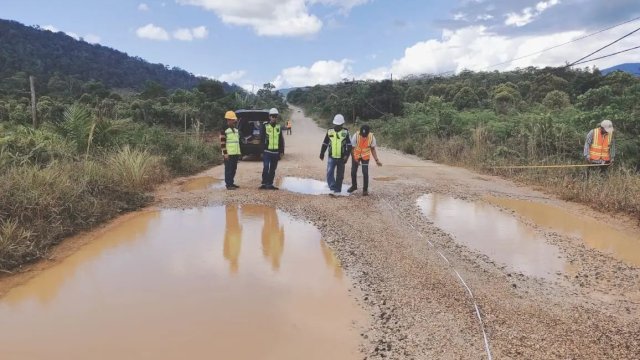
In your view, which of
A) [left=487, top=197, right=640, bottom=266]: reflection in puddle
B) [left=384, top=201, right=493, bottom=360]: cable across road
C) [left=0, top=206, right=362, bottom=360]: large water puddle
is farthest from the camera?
[left=487, top=197, right=640, bottom=266]: reflection in puddle

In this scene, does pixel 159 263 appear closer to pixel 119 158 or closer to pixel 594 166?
pixel 119 158

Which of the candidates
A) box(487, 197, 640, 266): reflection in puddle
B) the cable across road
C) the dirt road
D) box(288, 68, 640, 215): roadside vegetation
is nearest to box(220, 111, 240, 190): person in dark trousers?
the dirt road

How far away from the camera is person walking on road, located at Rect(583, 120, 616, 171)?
980 cm

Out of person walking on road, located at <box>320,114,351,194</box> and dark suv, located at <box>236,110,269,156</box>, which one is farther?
dark suv, located at <box>236,110,269,156</box>

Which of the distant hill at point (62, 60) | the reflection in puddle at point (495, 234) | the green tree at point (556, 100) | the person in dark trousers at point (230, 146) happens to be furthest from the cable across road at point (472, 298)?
the distant hill at point (62, 60)

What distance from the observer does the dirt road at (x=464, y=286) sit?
12.7 ft

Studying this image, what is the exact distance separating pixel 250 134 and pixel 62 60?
230ft

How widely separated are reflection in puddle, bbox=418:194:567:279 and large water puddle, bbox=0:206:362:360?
2.27 m

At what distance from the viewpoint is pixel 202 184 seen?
11.2 m

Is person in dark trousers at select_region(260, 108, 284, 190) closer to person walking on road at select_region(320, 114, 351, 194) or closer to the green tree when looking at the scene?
person walking on road at select_region(320, 114, 351, 194)

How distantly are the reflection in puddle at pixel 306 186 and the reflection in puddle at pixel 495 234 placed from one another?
2.05 m

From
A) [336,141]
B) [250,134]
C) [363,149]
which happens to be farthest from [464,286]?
[250,134]

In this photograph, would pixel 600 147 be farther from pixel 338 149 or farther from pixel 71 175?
pixel 71 175

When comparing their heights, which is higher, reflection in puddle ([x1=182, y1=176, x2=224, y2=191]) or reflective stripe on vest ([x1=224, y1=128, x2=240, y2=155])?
reflective stripe on vest ([x1=224, y1=128, x2=240, y2=155])
